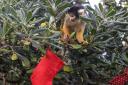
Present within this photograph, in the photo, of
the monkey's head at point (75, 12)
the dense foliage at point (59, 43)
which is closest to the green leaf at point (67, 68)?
the dense foliage at point (59, 43)

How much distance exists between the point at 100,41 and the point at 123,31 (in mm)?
227

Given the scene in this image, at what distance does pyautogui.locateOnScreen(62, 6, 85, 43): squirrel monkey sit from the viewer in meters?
2.69

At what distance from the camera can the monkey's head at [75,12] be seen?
2.74m

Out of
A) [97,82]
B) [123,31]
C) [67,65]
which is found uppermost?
[123,31]

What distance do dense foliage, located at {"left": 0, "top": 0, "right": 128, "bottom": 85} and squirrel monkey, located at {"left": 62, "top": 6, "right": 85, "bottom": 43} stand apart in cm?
5

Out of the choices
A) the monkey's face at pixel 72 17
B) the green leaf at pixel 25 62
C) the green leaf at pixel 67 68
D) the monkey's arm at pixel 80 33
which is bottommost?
the green leaf at pixel 67 68

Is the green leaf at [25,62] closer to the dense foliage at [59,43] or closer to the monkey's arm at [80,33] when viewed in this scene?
the dense foliage at [59,43]

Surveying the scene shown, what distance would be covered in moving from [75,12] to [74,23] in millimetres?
176

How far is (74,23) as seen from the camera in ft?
9.71

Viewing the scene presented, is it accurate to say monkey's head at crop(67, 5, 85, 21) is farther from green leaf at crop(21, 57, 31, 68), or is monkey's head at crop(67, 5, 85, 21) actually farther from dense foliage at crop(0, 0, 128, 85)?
green leaf at crop(21, 57, 31, 68)

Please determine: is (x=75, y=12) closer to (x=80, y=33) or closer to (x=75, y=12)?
(x=75, y=12)

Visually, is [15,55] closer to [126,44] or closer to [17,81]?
[17,81]

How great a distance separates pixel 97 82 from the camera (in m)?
2.93

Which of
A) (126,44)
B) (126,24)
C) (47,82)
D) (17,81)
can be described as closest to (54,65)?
(47,82)
